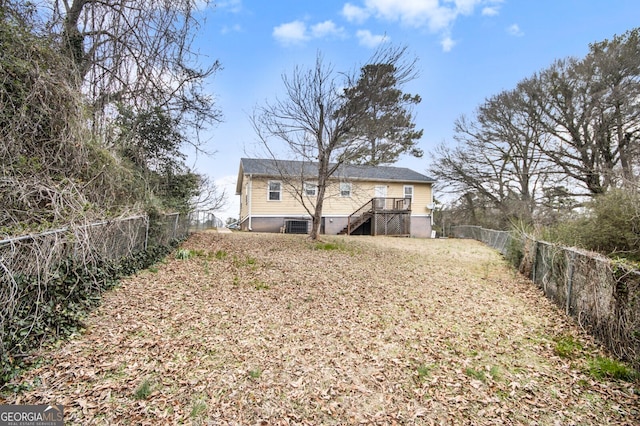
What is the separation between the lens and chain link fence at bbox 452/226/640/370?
386 centimetres

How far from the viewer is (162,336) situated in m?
4.02

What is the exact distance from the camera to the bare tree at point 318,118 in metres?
11.0

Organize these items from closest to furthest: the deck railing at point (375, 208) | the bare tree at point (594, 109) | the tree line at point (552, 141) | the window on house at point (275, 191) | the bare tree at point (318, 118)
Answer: the bare tree at point (318, 118)
the bare tree at point (594, 109)
the tree line at point (552, 141)
the window on house at point (275, 191)
the deck railing at point (375, 208)

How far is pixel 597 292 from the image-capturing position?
466cm

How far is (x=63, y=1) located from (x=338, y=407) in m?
10.5

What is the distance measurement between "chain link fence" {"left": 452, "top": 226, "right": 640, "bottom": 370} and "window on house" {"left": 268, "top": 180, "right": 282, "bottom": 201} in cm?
1390

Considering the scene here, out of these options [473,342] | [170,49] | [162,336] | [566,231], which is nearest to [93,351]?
[162,336]

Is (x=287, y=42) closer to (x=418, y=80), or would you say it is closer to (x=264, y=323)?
(x=418, y=80)

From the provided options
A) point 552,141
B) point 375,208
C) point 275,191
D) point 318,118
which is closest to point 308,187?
point 275,191

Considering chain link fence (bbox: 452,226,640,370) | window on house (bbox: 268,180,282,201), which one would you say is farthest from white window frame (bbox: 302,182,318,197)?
chain link fence (bbox: 452,226,640,370)

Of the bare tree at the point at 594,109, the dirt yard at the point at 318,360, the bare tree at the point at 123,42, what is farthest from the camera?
the bare tree at the point at 594,109

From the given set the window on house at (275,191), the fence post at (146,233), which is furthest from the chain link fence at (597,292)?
the window on house at (275,191)

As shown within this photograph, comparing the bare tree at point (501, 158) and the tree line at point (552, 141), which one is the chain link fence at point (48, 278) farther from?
the bare tree at point (501, 158)

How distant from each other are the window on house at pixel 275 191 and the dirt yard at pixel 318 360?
40.1 feet
